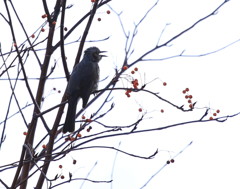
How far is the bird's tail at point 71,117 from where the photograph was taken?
14.4ft

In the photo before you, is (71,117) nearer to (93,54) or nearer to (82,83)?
(82,83)

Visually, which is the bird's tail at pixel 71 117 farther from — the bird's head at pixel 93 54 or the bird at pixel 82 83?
the bird's head at pixel 93 54

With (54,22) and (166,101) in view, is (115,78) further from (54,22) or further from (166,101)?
(54,22)

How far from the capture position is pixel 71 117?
4637 mm

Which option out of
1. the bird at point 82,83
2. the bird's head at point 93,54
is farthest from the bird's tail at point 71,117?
the bird's head at point 93,54

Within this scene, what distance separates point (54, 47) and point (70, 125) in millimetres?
985

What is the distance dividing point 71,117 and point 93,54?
1.50 meters

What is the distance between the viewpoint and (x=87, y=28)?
376cm

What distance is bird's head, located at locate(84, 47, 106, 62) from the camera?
5.83 metres

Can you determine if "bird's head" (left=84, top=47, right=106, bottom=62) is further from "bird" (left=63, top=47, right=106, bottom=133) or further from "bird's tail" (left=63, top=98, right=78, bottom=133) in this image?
"bird's tail" (left=63, top=98, right=78, bottom=133)

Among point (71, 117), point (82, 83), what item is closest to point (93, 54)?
point (82, 83)

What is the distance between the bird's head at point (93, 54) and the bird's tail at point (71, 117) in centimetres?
100

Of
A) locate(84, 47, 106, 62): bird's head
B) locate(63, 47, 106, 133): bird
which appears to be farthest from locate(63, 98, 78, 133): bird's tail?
locate(84, 47, 106, 62): bird's head

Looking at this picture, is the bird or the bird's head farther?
the bird's head
